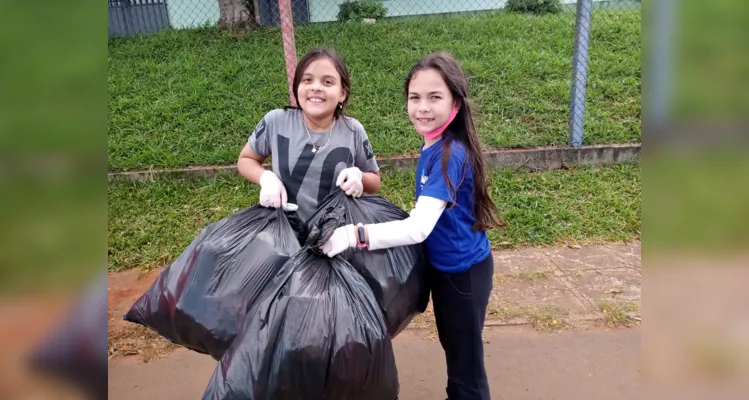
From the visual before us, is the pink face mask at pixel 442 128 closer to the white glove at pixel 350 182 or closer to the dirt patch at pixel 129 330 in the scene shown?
the white glove at pixel 350 182

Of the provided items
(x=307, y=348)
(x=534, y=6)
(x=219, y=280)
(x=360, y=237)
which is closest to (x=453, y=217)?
(x=360, y=237)

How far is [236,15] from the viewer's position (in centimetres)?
813

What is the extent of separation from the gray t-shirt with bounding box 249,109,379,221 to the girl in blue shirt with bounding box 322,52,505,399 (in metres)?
0.29

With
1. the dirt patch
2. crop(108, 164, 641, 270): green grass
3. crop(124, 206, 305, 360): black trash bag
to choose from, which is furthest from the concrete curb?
crop(124, 206, 305, 360): black trash bag

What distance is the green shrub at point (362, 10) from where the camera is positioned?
10.0m

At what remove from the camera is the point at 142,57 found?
7137 mm

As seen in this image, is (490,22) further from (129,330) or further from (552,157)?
(129,330)

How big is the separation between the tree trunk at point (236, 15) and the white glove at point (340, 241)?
24.0 feet

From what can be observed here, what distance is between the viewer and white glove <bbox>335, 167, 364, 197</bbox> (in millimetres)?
1733
